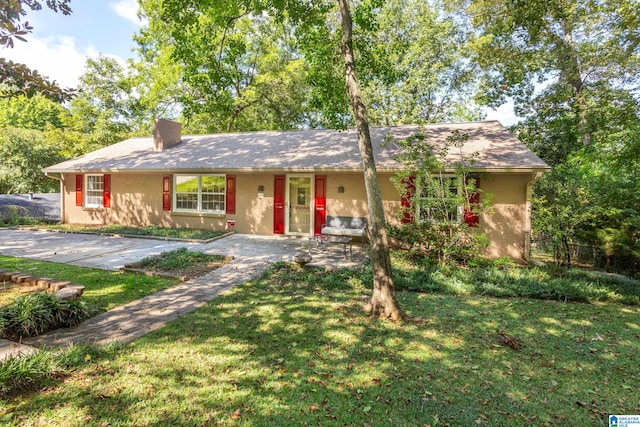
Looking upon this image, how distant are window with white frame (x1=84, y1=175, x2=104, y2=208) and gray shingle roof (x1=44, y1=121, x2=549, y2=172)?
0.73 metres

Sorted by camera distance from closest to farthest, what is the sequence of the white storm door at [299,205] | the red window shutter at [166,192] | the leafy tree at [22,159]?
the white storm door at [299,205]
the red window shutter at [166,192]
the leafy tree at [22,159]

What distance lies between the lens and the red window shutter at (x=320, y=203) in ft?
35.1

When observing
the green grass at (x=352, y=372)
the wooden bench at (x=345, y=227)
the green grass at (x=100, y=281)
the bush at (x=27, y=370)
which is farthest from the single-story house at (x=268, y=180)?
the bush at (x=27, y=370)

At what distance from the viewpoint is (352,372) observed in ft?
10.9

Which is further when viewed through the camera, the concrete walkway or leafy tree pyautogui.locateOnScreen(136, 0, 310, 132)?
leafy tree pyautogui.locateOnScreen(136, 0, 310, 132)

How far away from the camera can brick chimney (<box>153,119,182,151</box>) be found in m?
14.5

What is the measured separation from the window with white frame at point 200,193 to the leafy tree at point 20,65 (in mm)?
8950

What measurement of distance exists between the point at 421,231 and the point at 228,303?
192 inches

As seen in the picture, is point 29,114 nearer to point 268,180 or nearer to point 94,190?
point 94,190

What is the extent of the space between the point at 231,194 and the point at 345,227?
473cm

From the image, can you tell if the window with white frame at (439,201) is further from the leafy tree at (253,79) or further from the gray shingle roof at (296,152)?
the leafy tree at (253,79)

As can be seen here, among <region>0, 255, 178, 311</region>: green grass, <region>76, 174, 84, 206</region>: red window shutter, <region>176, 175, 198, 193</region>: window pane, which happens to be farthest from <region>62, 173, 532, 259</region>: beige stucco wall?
<region>0, 255, 178, 311</region>: green grass

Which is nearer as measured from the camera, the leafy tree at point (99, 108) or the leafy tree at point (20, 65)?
the leafy tree at point (20, 65)

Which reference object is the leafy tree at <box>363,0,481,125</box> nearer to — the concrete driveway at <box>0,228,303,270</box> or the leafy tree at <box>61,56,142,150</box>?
the concrete driveway at <box>0,228,303,270</box>
